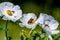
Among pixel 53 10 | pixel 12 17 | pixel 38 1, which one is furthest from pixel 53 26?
pixel 38 1

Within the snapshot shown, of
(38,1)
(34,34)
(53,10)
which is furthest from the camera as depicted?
(38,1)

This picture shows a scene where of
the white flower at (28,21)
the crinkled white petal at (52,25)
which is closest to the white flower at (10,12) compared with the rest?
the white flower at (28,21)

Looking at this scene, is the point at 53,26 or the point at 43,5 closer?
the point at 53,26

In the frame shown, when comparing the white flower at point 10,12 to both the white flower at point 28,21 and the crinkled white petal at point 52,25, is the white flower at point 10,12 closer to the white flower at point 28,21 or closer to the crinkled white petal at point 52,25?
the white flower at point 28,21

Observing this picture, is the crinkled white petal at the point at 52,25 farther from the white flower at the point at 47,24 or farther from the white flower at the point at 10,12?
the white flower at the point at 10,12

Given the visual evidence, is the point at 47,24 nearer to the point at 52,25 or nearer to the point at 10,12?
the point at 52,25

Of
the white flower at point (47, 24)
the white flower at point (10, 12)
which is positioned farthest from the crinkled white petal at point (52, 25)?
the white flower at point (10, 12)

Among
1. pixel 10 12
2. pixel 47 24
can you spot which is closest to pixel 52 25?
pixel 47 24

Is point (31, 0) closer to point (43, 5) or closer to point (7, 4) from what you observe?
point (43, 5)

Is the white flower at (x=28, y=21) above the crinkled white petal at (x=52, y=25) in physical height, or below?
above
